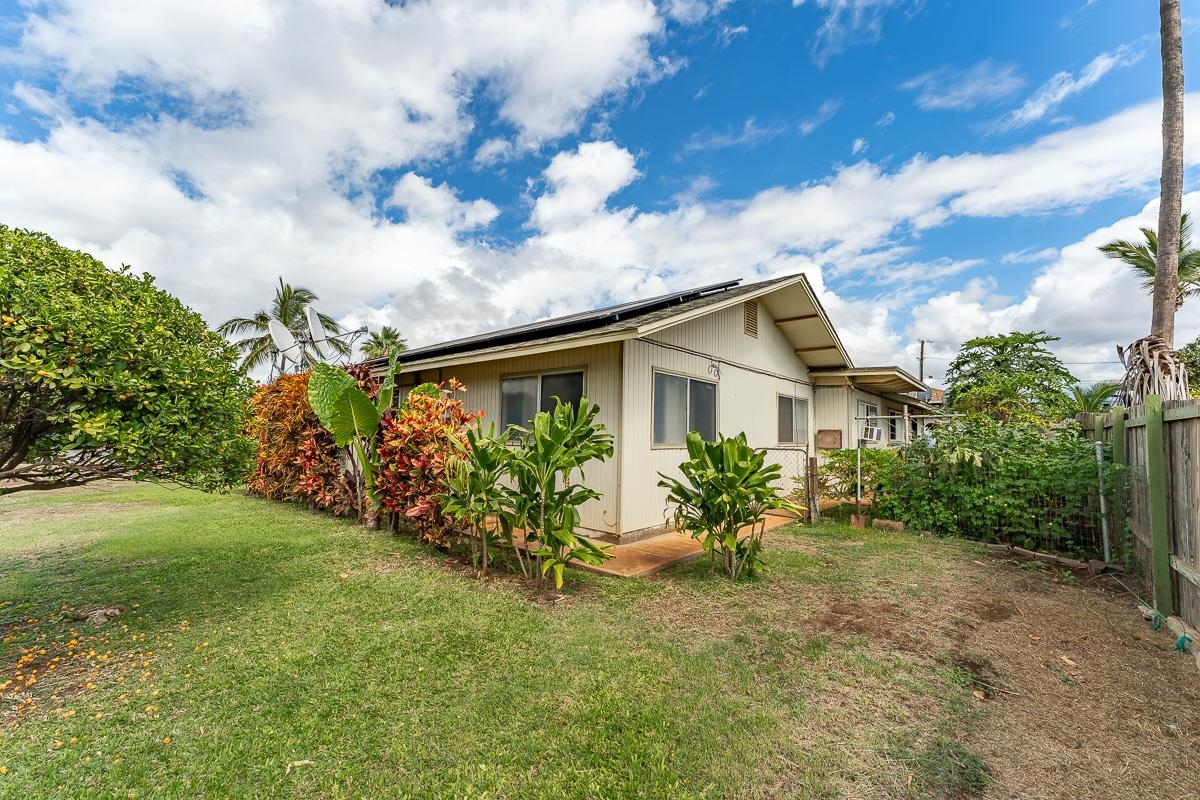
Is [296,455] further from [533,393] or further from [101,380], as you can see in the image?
[101,380]

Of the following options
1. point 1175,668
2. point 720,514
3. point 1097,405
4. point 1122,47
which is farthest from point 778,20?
point 1097,405

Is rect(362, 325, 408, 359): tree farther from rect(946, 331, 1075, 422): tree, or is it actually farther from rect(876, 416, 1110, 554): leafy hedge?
rect(946, 331, 1075, 422): tree

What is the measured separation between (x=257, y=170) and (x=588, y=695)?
33.4 feet

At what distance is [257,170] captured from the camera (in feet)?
28.8

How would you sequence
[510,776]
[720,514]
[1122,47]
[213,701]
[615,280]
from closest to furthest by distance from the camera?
[510,776], [213,701], [720,514], [1122,47], [615,280]

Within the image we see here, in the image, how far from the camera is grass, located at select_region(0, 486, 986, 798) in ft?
7.21

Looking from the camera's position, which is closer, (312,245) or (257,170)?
(257,170)

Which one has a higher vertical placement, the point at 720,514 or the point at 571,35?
the point at 571,35

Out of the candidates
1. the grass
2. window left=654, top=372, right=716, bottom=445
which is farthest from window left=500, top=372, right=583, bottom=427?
the grass

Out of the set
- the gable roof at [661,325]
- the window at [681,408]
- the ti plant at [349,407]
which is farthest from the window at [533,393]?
the ti plant at [349,407]

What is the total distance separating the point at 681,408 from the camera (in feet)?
24.5

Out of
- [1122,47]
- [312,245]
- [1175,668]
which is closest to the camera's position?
[1175,668]

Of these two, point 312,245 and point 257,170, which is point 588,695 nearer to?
point 257,170

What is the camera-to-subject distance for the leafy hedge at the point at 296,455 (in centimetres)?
815
